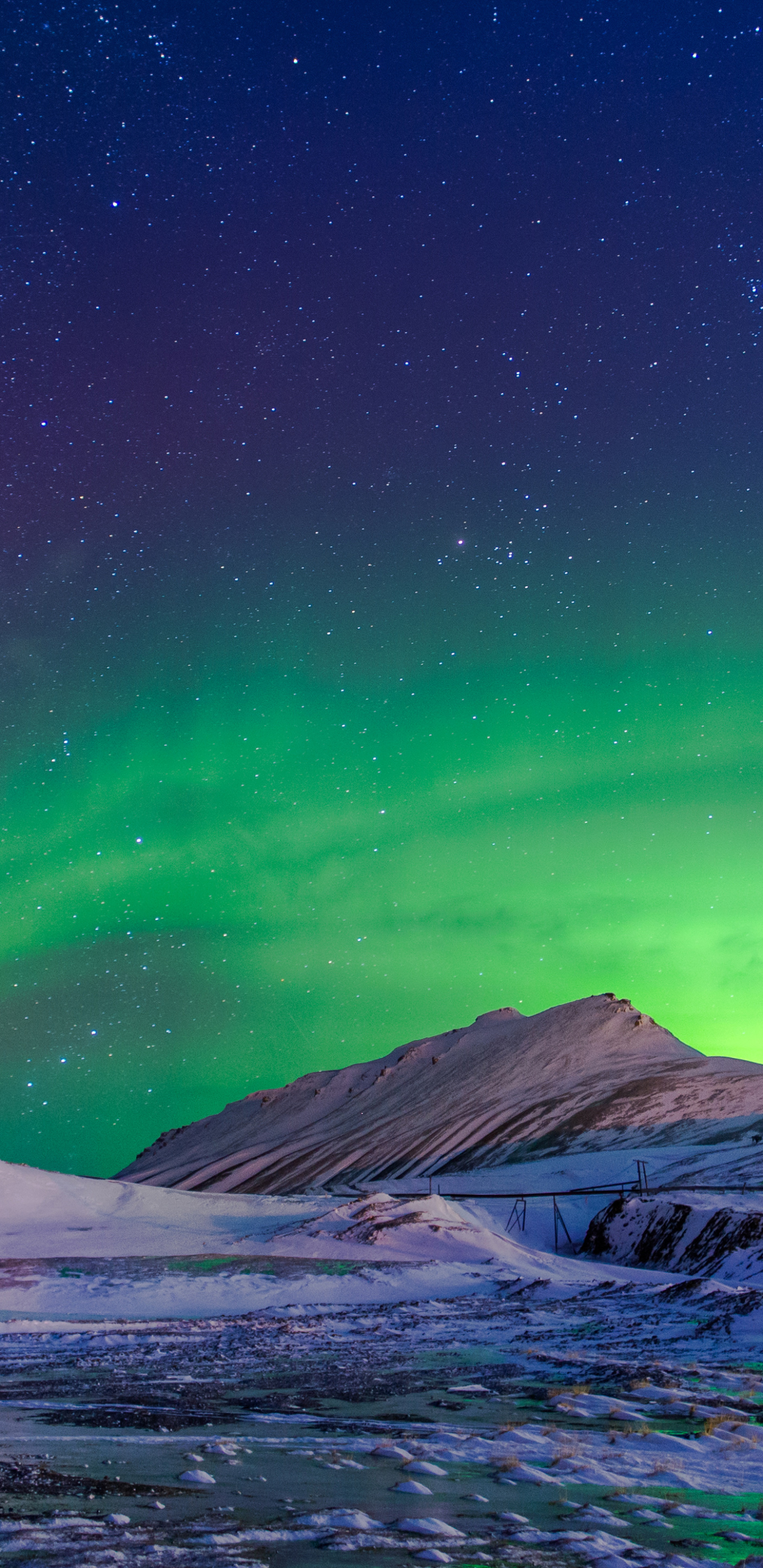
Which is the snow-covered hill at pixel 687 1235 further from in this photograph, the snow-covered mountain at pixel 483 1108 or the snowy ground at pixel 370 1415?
the snow-covered mountain at pixel 483 1108

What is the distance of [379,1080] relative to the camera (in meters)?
130

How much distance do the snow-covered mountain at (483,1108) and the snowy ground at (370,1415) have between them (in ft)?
150

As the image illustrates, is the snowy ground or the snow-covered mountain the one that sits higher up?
the snow-covered mountain

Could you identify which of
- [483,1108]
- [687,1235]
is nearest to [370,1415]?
[687,1235]

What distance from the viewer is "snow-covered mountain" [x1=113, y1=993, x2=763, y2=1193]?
78.6 meters

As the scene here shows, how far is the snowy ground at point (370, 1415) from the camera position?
511cm

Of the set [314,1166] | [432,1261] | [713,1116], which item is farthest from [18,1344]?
[314,1166]

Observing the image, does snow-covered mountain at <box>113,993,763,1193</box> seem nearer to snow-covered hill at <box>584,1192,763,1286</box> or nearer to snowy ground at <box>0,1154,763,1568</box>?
snow-covered hill at <box>584,1192,763,1286</box>

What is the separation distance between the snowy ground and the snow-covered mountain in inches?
1796

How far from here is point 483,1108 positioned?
102062 mm

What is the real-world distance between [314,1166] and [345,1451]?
321ft

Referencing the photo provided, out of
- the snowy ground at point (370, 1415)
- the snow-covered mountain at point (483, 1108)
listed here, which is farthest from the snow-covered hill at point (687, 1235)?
the snow-covered mountain at point (483, 1108)

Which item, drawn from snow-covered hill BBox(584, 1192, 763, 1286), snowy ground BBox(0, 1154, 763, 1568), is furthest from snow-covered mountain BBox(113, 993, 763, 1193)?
snowy ground BBox(0, 1154, 763, 1568)

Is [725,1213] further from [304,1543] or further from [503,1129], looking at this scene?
[503,1129]
